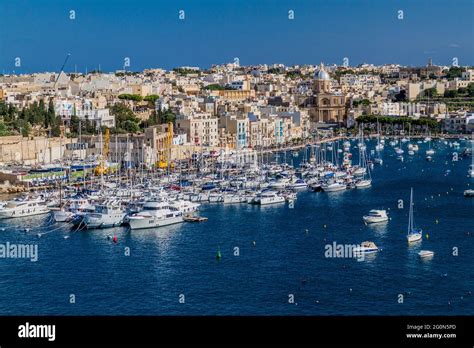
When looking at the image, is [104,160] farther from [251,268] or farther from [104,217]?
[251,268]

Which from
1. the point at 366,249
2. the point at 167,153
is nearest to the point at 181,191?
the point at 167,153

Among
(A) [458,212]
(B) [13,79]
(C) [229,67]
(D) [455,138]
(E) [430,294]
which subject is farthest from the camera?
(C) [229,67]

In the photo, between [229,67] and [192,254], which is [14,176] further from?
[229,67]

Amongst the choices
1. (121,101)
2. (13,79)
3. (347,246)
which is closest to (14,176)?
(347,246)

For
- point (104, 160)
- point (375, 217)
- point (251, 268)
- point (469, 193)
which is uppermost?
point (104, 160)

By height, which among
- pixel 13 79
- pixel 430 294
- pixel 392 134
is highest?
pixel 13 79

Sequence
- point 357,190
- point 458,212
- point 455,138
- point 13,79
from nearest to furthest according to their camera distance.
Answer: point 458,212 < point 357,190 < point 455,138 < point 13,79
